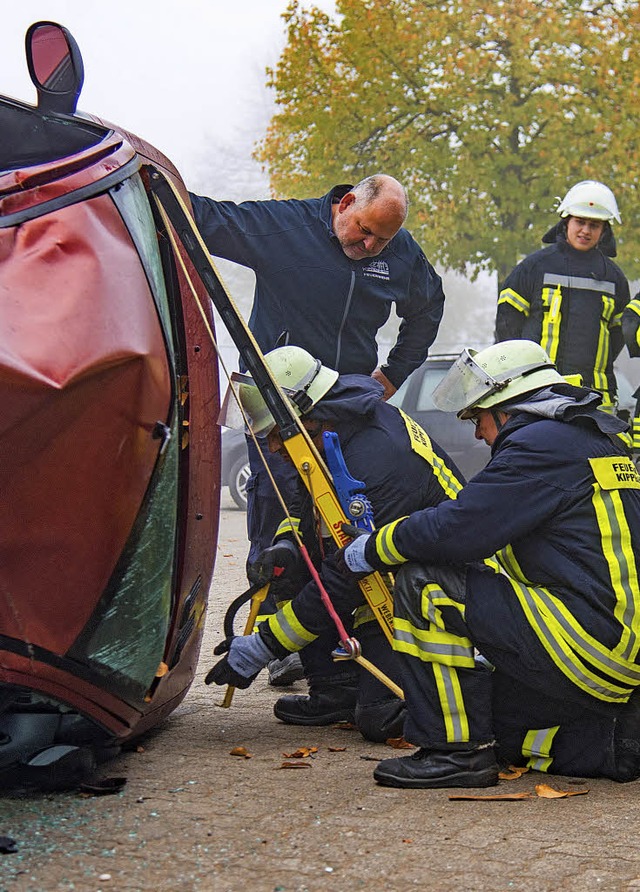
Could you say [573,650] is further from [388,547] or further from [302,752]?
[302,752]

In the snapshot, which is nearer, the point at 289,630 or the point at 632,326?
the point at 289,630

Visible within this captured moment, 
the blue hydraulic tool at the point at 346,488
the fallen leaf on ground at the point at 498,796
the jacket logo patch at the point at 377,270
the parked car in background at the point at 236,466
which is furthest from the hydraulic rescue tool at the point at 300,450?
the parked car in background at the point at 236,466

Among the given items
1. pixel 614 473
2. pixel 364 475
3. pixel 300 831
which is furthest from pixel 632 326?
pixel 300 831

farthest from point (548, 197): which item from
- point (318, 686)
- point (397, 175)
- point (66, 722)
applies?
point (66, 722)

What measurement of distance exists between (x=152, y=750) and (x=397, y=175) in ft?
44.3

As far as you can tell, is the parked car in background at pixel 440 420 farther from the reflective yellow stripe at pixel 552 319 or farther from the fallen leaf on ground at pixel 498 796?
the fallen leaf on ground at pixel 498 796

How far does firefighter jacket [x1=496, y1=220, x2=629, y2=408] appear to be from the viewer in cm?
629

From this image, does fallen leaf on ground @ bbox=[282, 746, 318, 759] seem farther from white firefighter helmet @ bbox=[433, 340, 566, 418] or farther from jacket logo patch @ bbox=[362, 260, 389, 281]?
jacket logo patch @ bbox=[362, 260, 389, 281]

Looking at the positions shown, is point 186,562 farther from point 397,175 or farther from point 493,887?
point 397,175

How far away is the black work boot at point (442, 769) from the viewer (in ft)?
11.8

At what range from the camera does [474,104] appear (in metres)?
16.3

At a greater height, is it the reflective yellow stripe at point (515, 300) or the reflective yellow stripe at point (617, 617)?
the reflective yellow stripe at point (515, 300)

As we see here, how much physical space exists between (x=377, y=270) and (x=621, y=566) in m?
1.90

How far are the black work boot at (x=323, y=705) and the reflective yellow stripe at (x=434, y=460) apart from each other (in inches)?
30.5
